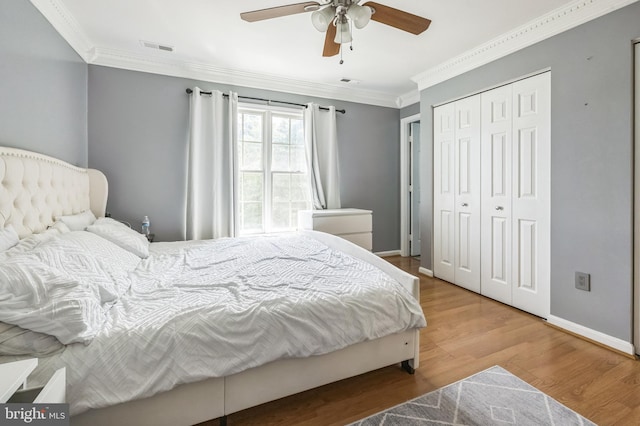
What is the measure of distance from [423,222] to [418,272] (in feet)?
2.26

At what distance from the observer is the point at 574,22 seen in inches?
90.0

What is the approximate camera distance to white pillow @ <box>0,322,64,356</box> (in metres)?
1.04

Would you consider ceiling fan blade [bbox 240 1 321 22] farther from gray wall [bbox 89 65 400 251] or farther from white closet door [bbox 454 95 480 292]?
white closet door [bbox 454 95 480 292]

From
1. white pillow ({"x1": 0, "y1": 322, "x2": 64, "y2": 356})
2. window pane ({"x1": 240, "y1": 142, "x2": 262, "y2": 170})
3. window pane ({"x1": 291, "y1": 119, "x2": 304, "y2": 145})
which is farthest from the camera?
window pane ({"x1": 291, "y1": 119, "x2": 304, "y2": 145})

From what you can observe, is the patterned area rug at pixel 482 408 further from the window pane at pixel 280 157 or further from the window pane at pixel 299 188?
the window pane at pixel 280 157

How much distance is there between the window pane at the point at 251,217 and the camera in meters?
3.86

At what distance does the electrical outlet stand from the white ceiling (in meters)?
2.09

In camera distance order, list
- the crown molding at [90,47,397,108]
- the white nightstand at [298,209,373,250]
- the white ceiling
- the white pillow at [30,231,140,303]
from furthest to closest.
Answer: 1. the white nightstand at [298,209,373,250]
2. the crown molding at [90,47,397,108]
3. the white ceiling
4. the white pillow at [30,231,140,303]

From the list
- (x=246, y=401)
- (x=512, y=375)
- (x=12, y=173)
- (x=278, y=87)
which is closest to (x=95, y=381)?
(x=246, y=401)

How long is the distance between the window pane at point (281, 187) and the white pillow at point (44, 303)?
2.90 m

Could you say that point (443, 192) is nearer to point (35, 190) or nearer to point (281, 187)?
point (281, 187)

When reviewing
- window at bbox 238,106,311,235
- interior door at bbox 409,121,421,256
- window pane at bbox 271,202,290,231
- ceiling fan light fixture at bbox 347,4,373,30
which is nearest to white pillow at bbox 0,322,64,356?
ceiling fan light fixture at bbox 347,4,373,30

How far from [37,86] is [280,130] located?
2.42m

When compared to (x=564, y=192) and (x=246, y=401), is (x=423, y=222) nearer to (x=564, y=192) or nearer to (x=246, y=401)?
(x=564, y=192)
